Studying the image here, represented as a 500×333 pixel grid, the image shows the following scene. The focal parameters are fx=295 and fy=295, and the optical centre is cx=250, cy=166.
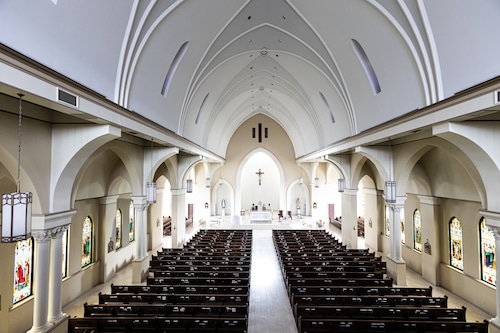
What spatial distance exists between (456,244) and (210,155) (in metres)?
13.1

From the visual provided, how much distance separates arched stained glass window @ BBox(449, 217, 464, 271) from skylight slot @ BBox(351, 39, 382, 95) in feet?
18.6

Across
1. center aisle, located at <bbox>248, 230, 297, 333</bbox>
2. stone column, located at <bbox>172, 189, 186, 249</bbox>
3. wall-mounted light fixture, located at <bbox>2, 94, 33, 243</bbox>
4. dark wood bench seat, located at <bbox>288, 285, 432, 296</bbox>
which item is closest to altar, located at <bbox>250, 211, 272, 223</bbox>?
center aisle, located at <bbox>248, 230, 297, 333</bbox>

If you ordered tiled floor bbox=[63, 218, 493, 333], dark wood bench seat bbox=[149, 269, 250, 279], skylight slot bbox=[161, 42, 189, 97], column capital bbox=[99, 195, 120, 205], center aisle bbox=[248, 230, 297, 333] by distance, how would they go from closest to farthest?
center aisle bbox=[248, 230, 297, 333], tiled floor bbox=[63, 218, 493, 333], skylight slot bbox=[161, 42, 189, 97], dark wood bench seat bbox=[149, 269, 250, 279], column capital bbox=[99, 195, 120, 205]

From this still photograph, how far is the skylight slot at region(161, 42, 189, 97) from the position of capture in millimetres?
9359

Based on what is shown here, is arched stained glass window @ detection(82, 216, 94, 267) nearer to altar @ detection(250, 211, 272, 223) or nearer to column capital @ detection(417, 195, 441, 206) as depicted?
column capital @ detection(417, 195, 441, 206)

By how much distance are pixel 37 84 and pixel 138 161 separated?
665cm

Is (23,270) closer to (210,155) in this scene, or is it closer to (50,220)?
(50,220)

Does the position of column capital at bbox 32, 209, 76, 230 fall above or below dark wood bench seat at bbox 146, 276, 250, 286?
above

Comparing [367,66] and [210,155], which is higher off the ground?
[367,66]

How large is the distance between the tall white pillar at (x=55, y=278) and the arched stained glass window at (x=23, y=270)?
2.29 meters

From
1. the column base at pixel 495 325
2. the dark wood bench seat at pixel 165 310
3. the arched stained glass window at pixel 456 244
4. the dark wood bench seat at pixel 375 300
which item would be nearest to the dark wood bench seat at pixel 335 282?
the dark wood bench seat at pixel 375 300

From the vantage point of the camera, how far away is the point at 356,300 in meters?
7.47

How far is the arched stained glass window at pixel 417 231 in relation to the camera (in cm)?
1282

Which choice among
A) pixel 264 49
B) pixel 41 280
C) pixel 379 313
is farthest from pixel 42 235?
pixel 264 49
